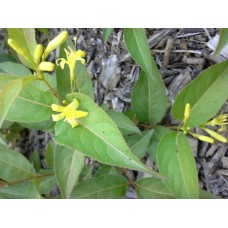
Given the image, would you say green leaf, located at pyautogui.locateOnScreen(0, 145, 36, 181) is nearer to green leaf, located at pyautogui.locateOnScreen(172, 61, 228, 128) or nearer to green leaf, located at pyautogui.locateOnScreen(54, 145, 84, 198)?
green leaf, located at pyautogui.locateOnScreen(54, 145, 84, 198)

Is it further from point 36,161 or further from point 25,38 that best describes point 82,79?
point 36,161

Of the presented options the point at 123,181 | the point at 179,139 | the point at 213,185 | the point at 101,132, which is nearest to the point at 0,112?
the point at 101,132

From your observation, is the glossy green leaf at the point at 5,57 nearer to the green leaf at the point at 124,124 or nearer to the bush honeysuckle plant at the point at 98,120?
the bush honeysuckle plant at the point at 98,120

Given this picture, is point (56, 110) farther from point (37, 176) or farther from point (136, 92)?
point (37, 176)

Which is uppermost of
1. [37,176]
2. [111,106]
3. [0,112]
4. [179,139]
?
[0,112]

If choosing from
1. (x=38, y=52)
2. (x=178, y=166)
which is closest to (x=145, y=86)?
(x=178, y=166)

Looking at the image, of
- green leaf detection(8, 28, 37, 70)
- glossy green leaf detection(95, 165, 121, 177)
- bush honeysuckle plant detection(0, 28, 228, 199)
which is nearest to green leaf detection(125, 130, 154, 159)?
bush honeysuckle plant detection(0, 28, 228, 199)

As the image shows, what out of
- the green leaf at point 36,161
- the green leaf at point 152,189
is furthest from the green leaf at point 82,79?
the green leaf at point 36,161
